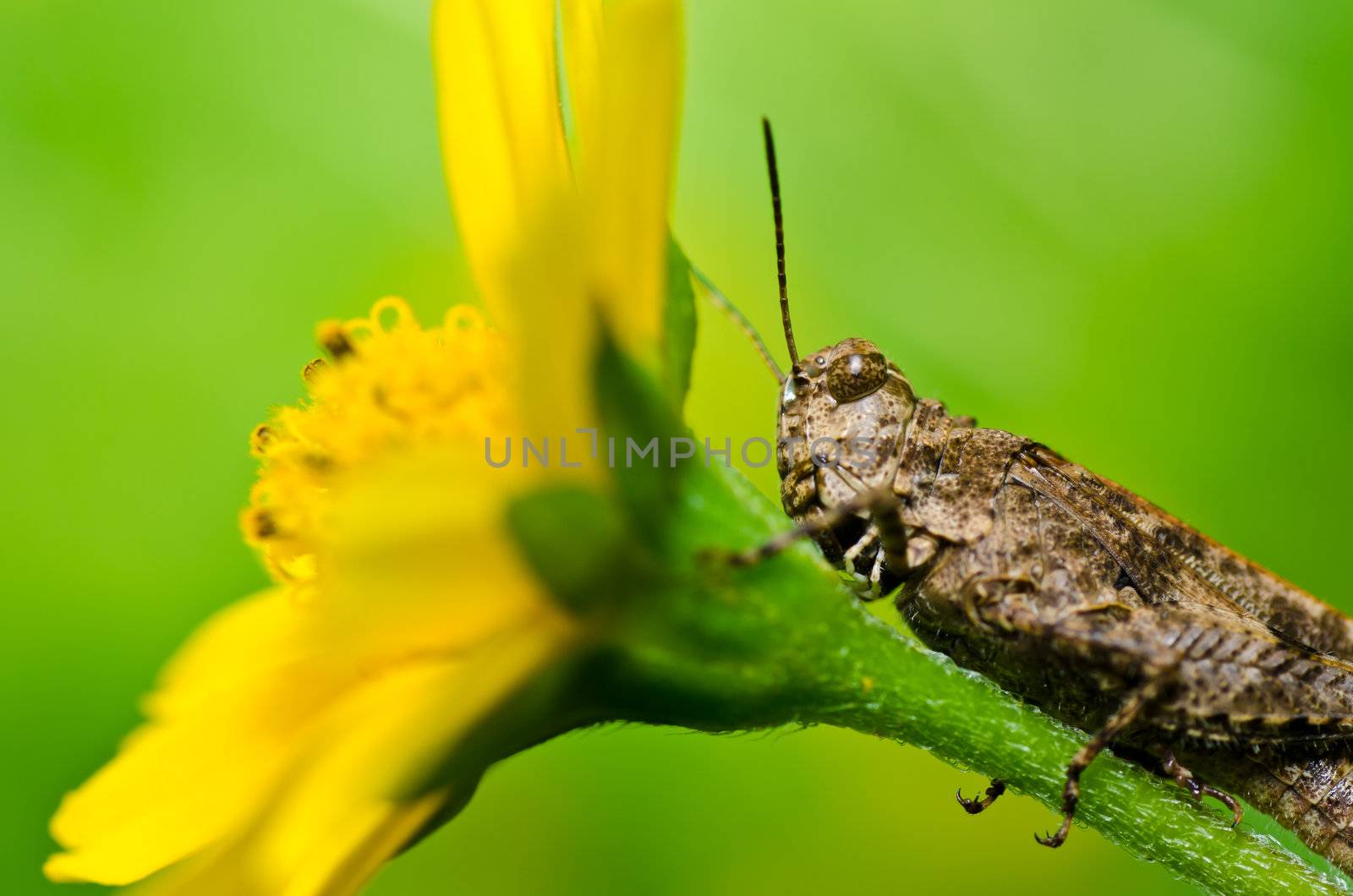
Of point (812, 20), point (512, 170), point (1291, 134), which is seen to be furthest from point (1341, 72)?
point (512, 170)

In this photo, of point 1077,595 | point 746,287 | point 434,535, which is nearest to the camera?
point 434,535

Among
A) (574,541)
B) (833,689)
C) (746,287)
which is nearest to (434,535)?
(574,541)

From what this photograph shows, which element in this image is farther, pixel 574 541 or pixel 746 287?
pixel 746 287

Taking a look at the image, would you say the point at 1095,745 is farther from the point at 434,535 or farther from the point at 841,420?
the point at 434,535

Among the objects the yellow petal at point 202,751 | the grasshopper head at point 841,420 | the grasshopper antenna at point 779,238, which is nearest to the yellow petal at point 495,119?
the yellow petal at point 202,751

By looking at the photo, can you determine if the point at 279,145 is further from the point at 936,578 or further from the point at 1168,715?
the point at 1168,715

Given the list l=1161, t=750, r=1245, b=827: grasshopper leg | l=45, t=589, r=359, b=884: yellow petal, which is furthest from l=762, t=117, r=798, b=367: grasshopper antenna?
l=45, t=589, r=359, b=884: yellow petal

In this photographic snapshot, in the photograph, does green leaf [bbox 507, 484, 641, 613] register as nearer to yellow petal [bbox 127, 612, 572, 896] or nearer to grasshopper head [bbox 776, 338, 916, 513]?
yellow petal [bbox 127, 612, 572, 896]
